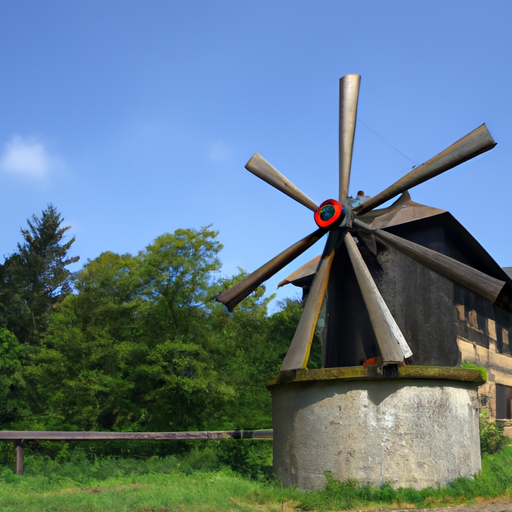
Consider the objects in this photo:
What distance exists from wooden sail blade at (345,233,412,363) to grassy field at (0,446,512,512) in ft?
6.48

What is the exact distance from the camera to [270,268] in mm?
12133

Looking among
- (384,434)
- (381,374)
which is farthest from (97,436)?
(381,374)

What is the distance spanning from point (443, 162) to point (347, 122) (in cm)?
260

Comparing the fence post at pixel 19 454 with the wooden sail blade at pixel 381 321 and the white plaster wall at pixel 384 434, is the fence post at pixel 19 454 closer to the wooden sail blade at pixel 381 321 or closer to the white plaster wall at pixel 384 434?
the white plaster wall at pixel 384 434

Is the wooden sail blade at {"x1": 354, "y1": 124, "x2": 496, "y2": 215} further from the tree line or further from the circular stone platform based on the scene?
the tree line

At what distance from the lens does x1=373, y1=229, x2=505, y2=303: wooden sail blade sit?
988cm

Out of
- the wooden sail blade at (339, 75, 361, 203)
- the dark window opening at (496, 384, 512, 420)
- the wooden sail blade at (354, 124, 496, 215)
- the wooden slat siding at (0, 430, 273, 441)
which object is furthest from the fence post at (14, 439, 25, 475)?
the dark window opening at (496, 384, 512, 420)

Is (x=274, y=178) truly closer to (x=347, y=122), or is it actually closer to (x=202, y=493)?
(x=347, y=122)

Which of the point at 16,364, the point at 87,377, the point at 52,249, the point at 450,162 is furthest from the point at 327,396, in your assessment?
the point at 52,249

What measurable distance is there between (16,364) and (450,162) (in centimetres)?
2274

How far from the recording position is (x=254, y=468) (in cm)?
1238

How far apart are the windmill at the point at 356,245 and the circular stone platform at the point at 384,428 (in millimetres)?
472

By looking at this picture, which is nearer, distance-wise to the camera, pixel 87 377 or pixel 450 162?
pixel 450 162

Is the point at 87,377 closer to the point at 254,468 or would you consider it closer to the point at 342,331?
the point at 254,468
